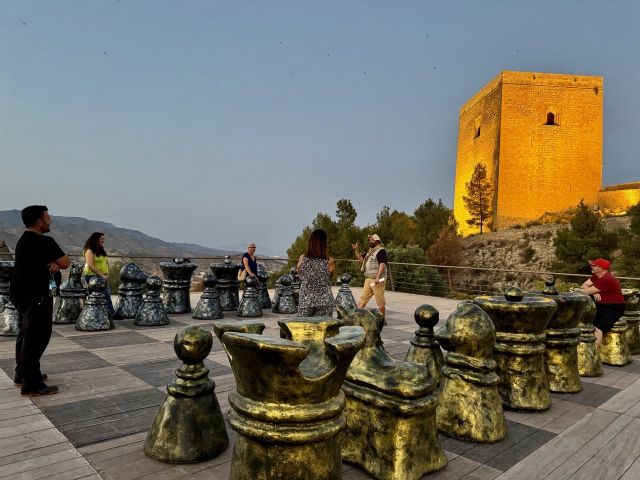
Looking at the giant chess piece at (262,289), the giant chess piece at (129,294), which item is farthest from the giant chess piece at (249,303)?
the giant chess piece at (129,294)

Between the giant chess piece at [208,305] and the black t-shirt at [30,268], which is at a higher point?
the black t-shirt at [30,268]

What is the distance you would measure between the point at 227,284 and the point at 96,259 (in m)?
2.38

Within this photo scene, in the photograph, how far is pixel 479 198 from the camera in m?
45.1

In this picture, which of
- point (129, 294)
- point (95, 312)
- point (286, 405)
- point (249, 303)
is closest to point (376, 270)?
point (249, 303)

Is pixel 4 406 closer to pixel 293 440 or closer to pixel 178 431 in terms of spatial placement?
pixel 178 431

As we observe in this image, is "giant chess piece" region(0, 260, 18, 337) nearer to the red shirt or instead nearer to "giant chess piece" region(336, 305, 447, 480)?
"giant chess piece" region(336, 305, 447, 480)

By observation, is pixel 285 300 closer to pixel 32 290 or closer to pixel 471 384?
pixel 32 290

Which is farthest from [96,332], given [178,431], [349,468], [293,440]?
[293,440]

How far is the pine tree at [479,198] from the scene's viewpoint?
146 ft

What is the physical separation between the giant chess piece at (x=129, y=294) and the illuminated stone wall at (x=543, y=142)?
135 ft

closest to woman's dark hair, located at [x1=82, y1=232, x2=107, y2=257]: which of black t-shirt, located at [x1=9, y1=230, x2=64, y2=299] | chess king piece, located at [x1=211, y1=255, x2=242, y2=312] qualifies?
chess king piece, located at [x1=211, y1=255, x2=242, y2=312]

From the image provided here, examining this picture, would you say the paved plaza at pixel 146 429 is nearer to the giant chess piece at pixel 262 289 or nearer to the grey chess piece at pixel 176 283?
the grey chess piece at pixel 176 283

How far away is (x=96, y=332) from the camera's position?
5.79m

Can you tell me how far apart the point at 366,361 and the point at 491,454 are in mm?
842
